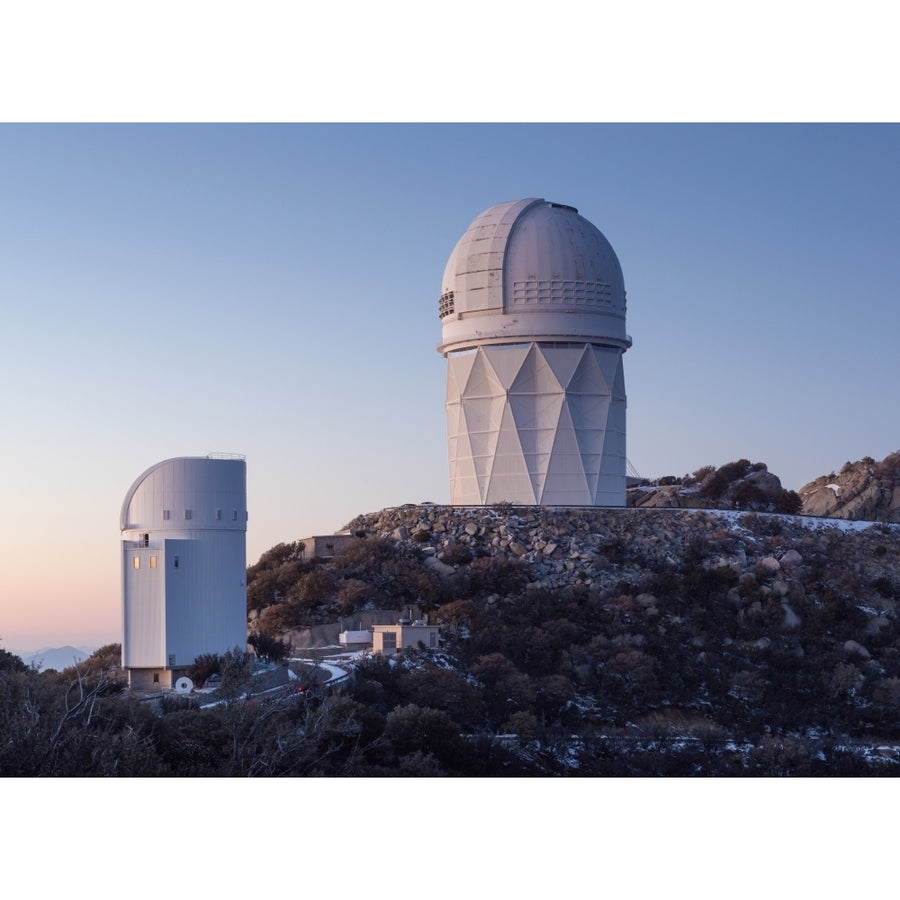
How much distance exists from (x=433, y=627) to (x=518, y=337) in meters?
11.9

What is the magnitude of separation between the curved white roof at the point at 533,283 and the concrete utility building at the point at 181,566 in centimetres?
1379

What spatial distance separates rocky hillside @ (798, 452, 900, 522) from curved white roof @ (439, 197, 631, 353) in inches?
496

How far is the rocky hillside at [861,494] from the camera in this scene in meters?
48.7

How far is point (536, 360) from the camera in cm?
4041

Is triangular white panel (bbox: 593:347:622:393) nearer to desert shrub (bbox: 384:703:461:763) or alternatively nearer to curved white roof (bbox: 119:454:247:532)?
curved white roof (bbox: 119:454:247:532)

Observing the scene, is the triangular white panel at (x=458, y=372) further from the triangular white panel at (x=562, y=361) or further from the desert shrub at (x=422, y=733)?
the desert shrub at (x=422, y=733)

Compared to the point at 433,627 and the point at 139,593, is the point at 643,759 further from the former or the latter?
the point at 139,593

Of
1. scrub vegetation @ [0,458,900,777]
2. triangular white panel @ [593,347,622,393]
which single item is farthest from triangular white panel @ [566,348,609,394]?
scrub vegetation @ [0,458,900,777]

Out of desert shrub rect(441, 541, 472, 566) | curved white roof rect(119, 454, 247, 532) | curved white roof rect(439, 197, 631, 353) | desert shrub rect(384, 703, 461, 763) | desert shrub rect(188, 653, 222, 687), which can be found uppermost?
curved white roof rect(439, 197, 631, 353)

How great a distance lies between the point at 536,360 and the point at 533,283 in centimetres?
217

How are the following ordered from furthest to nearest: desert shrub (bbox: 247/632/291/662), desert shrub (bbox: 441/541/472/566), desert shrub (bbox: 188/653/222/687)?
desert shrub (bbox: 441/541/472/566) < desert shrub (bbox: 247/632/291/662) < desert shrub (bbox: 188/653/222/687)

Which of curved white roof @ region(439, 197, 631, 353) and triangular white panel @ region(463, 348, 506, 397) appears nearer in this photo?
curved white roof @ region(439, 197, 631, 353)

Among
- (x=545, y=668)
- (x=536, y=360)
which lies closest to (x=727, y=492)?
(x=536, y=360)

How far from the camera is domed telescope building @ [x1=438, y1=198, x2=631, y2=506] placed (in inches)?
1588
